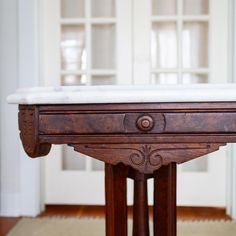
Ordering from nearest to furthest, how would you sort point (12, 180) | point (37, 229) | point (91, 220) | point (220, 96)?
point (220, 96)
point (37, 229)
point (91, 220)
point (12, 180)

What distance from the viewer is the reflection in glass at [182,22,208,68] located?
254 cm

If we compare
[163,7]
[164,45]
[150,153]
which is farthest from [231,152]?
[150,153]

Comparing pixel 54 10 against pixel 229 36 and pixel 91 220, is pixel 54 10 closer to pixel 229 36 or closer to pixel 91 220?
pixel 229 36

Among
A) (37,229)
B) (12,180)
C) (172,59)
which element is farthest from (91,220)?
(172,59)

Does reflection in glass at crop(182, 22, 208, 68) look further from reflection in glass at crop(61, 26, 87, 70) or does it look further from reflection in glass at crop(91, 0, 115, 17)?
reflection in glass at crop(61, 26, 87, 70)

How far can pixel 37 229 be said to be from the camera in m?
2.09

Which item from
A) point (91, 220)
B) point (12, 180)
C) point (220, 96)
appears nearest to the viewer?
point (220, 96)

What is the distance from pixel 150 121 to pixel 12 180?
1744 mm

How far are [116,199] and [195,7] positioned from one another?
185cm

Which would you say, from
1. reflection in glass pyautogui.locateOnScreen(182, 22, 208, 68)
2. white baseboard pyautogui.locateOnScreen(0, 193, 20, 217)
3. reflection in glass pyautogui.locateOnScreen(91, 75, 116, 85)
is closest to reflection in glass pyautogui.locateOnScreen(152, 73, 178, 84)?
reflection in glass pyautogui.locateOnScreen(182, 22, 208, 68)

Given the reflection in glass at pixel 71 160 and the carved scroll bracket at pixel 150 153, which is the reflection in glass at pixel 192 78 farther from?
the carved scroll bracket at pixel 150 153

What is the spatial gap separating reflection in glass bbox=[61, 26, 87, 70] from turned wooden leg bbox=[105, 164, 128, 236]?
5.32ft

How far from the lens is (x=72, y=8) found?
2.55 meters

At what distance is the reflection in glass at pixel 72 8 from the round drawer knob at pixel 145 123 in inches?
72.1
